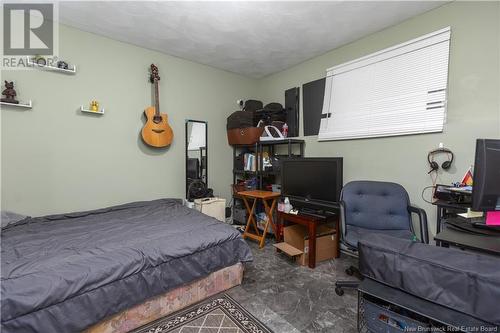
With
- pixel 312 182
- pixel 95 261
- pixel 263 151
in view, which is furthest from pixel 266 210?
pixel 95 261

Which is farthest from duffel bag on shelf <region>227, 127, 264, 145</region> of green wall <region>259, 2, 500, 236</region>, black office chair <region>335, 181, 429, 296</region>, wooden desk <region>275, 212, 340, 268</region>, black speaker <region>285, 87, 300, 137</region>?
black office chair <region>335, 181, 429, 296</region>

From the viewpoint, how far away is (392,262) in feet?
3.78

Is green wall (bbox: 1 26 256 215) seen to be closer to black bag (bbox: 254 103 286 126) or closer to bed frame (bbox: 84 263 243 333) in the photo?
black bag (bbox: 254 103 286 126)

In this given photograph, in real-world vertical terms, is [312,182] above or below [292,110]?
below

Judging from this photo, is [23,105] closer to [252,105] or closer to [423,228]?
[252,105]

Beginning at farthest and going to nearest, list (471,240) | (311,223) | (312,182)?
(312,182) → (311,223) → (471,240)

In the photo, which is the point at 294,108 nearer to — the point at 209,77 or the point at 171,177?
the point at 209,77

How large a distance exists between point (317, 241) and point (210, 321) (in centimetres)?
140

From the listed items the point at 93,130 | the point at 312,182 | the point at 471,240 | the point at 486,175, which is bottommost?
the point at 471,240

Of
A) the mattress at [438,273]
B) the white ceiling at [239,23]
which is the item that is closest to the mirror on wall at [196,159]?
the white ceiling at [239,23]

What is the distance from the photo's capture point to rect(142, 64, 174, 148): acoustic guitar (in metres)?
2.93

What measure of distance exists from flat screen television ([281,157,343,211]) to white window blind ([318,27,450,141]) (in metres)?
0.48

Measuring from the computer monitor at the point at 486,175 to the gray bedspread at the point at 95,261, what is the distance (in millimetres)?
1593

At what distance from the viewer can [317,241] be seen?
2613 millimetres
